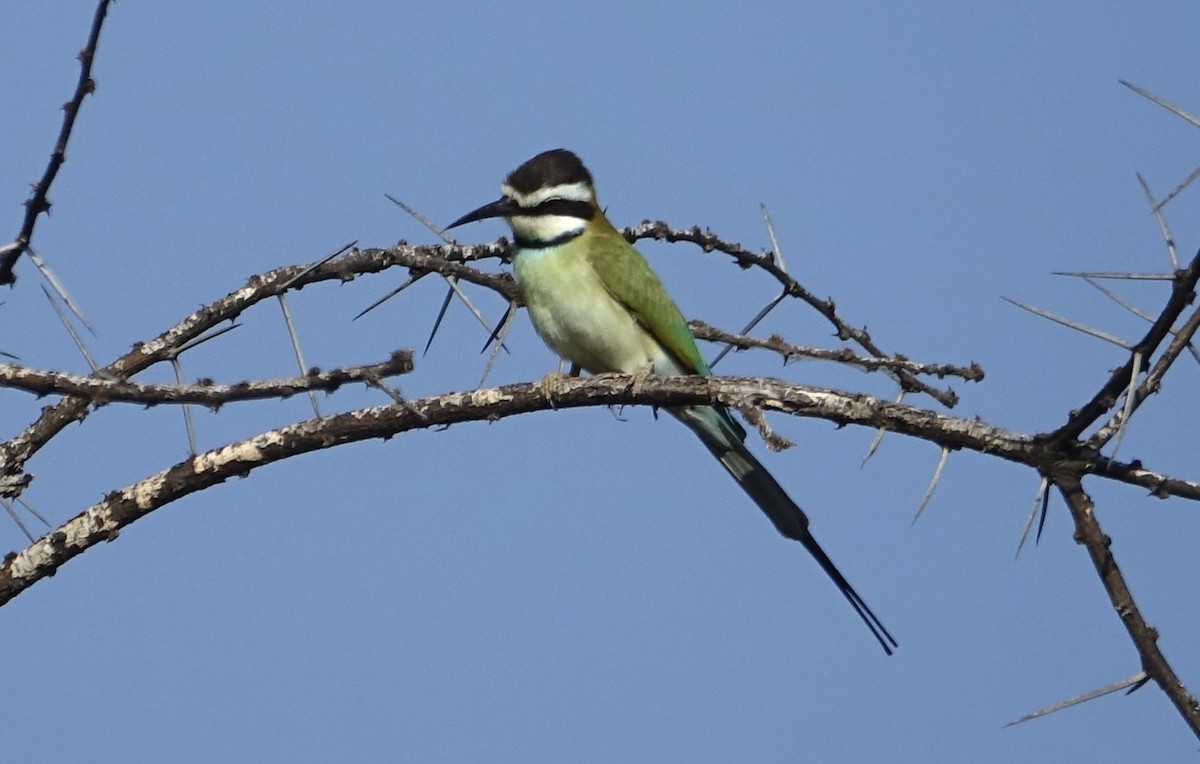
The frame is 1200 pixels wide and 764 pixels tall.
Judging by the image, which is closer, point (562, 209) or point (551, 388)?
point (551, 388)

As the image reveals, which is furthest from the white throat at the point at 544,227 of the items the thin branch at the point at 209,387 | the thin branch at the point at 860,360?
the thin branch at the point at 209,387

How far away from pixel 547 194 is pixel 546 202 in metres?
0.05

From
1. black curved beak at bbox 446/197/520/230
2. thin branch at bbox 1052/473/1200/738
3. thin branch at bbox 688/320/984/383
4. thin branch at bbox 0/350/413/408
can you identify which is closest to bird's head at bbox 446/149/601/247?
black curved beak at bbox 446/197/520/230

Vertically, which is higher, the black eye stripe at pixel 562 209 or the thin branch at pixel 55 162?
the black eye stripe at pixel 562 209

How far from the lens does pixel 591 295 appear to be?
5160 mm

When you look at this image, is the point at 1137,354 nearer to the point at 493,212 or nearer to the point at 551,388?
the point at 551,388

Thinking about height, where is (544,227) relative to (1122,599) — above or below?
above

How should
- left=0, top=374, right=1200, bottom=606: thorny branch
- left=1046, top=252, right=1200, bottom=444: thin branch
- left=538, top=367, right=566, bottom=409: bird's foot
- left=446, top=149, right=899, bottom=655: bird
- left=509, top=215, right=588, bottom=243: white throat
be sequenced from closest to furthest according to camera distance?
left=1046, top=252, right=1200, bottom=444: thin branch
left=0, top=374, right=1200, bottom=606: thorny branch
left=538, top=367, right=566, bottom=409: bird's foot
left=446, top=149, right=899, bottom=655: bird
left=509, top=215, right=588, bottom=243: white throat

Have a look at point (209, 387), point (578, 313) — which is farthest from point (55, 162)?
point (578, 313)

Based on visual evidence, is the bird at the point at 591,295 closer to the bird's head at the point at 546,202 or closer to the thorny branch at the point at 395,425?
the bird's head at the point at 546,202

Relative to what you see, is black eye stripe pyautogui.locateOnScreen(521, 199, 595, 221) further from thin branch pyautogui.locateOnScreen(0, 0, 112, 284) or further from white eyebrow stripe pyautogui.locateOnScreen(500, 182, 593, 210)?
thin branch pyautogui.locateOnScreen(0, 0, 112, 284)

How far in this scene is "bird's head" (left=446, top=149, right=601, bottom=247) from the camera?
540 cm

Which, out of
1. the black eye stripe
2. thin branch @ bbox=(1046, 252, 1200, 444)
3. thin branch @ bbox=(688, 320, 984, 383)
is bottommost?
thin branch @ bbox=(1046, 252, 1200, 444)

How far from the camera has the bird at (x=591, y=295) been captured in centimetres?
505
